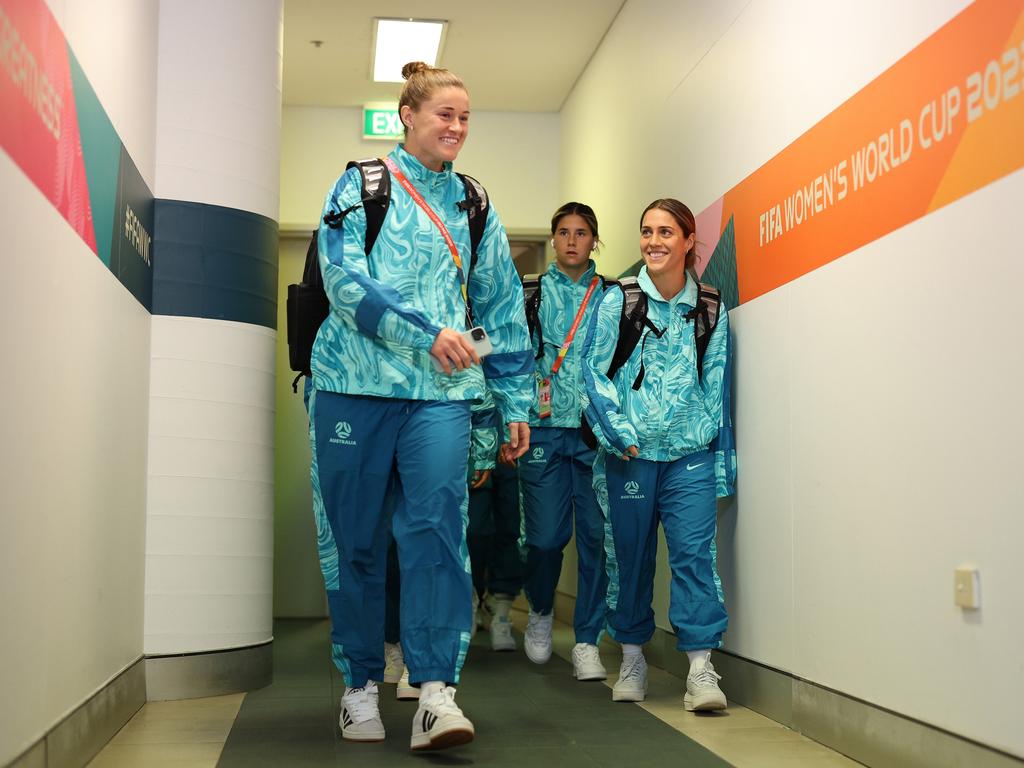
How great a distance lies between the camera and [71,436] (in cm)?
257

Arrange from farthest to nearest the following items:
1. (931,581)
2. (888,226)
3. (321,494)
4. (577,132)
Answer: (577,132) → (321,494) → (888,226) → (931,581)

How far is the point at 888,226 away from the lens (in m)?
2.69

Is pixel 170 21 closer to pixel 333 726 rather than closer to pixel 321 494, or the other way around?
pixel 321 494

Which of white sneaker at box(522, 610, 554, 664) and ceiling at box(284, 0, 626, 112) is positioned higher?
ceiling at box(284, 0, 626, 112)

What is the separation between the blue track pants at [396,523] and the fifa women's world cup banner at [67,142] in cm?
74

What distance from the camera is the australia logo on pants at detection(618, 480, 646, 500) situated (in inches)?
146

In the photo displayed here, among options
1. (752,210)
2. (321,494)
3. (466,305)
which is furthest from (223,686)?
(752,210)

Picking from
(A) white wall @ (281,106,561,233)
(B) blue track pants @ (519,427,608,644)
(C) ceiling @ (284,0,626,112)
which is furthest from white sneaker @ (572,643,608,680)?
(A) white wall @ (281,106,561,233)

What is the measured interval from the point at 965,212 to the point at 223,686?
2.72 m

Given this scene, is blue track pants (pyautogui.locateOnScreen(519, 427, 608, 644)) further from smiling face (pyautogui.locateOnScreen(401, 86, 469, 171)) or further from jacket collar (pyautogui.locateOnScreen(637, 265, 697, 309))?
smiling face (pyautogui.locateOnScreen(401, 86, 469, 171))

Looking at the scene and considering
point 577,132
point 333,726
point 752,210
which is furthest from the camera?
point 577,132

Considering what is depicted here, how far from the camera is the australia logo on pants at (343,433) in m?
2.89

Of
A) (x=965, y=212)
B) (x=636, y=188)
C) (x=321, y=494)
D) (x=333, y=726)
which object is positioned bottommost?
(x=333, y=726)

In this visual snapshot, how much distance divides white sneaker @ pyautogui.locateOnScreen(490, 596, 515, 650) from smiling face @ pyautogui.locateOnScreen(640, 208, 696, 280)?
196 centimetres
